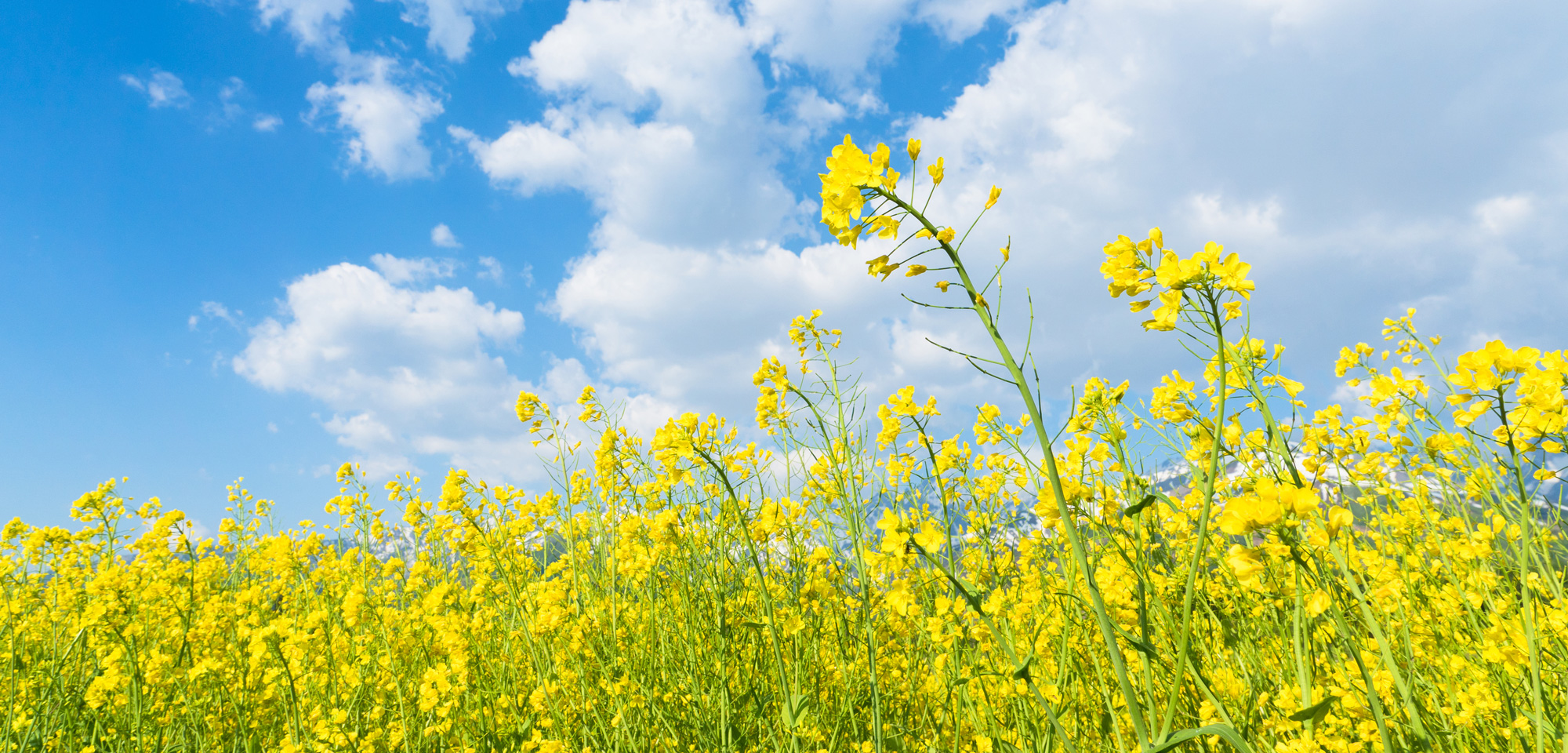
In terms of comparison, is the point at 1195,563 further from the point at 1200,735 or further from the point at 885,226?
the point at 885,226

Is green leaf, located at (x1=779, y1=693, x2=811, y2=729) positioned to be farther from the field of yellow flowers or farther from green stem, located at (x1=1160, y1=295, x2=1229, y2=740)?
green stem, located at (x1=1160, y1=295, x2=1229, y2=740)

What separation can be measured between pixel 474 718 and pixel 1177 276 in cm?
348

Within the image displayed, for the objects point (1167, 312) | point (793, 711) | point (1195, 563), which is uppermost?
point (1167, 312)

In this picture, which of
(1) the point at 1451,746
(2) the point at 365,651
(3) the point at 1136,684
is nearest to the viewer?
(1) the point at 1451,746

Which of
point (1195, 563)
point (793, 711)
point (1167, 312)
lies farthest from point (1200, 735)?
point (793, 711)

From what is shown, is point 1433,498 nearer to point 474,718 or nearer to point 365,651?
point 474,718

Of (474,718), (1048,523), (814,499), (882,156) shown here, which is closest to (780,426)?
(814,499)

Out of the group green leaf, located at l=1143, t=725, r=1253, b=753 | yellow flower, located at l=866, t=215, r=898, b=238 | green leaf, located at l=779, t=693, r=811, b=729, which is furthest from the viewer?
green leaf, located at l=779, t=693, r=811, b=729

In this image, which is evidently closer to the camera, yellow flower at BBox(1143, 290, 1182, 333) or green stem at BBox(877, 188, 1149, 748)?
green stem at BBox(877, 188, 1149, 748)

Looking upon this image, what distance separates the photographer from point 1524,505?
1027 millimetres

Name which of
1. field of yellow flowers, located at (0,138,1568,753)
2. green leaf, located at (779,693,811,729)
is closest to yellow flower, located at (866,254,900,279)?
field of yellow flowers, located at (0,138,1568,753)

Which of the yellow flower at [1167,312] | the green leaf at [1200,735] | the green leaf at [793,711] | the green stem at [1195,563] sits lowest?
the green leaf at [793,711]

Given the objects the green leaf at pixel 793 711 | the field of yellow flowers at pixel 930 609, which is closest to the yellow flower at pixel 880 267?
the field of yellow flowers at pixel 930 609

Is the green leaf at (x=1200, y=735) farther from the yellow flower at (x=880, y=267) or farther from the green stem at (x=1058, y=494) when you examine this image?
the yellow flower at (x=880, y=267)
